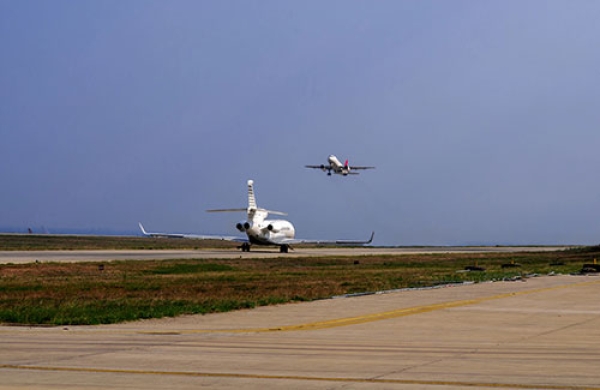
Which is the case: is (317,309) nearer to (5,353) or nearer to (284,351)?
(284,351)

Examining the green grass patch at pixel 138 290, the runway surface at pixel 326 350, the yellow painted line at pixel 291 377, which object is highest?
the green grass patch at pixel 138 290

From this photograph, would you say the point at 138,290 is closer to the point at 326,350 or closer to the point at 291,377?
the point at 326,350

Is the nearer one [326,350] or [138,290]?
[326,350]

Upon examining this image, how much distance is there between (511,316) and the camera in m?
27.0

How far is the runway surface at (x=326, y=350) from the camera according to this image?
15.0 m

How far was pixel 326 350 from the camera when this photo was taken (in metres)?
19.0

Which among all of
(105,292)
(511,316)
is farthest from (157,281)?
(511,316)

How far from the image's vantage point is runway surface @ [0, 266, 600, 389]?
1500cm

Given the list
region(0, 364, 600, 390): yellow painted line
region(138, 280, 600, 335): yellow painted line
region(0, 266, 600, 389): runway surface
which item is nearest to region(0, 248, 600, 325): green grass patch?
region(0, 266, 600, 389): runway surface

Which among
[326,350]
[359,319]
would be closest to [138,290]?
[359,319]

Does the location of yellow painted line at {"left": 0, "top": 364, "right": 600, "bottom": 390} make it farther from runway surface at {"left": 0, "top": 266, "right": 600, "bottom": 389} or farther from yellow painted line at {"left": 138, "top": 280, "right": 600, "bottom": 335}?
yellow painted line at {"left": 138, "top": 280, "right": 600, "bottom": 335}

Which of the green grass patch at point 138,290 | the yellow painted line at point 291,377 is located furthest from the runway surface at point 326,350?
the green grass patch at point 138,290

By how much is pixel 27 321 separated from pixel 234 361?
33.0 ft

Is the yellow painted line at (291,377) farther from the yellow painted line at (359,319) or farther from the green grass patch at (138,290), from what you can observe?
the green grass patch at (138,290)
